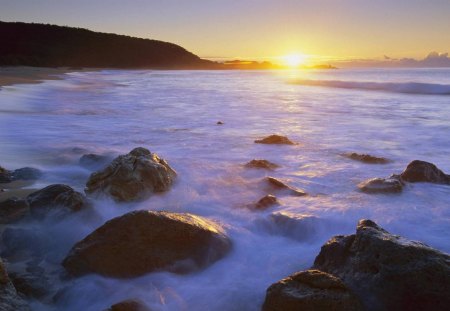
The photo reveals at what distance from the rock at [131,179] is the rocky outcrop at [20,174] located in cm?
106

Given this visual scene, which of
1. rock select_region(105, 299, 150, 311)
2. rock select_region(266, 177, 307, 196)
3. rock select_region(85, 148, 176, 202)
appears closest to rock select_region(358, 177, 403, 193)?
rock select_region(266, 177, 307, 196)

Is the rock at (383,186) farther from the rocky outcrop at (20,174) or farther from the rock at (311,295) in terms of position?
the rocky outcrop at (20,174)

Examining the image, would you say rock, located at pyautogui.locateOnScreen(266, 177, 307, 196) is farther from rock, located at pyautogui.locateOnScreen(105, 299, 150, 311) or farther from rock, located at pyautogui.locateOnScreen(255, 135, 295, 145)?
rock, located at pyautogui.locateOnScreen(255, 135, 295, 145)

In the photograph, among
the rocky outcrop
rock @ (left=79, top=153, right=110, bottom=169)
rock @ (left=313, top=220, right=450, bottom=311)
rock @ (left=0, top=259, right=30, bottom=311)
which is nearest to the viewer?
rock @ (left=0, top=259, right=30, bottom=311)

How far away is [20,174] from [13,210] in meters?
1.35

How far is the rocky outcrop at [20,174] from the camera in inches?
203

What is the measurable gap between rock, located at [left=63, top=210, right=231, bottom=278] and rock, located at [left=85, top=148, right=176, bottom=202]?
1096 millimetres

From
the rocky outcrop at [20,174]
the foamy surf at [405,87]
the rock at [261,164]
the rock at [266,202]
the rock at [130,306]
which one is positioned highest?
the foamy surf at [405,87]

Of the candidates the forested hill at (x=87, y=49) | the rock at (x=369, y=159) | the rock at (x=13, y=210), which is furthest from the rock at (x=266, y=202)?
the forested hill at (x=87, y=49)

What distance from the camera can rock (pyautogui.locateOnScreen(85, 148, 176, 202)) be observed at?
4.54m

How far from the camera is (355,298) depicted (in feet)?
8.73

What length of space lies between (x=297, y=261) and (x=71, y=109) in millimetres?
11308

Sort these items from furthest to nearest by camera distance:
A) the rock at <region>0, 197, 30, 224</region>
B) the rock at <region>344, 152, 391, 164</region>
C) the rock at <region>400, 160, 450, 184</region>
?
1. the rock at <region>344, 152, 391, 164</region>
2. the rock at <region>400, 160, 450, 184</region>
3. the rock at <region>0, 197, 30, 224</region>

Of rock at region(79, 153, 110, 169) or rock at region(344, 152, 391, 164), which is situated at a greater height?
rock at region(79, 153, 110, 169)
